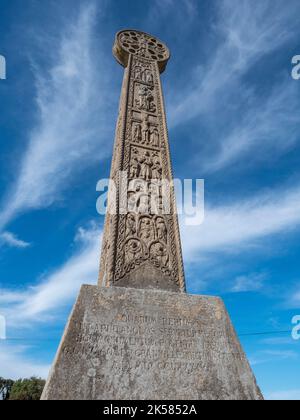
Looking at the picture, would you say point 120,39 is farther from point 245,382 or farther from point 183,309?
point 245,382

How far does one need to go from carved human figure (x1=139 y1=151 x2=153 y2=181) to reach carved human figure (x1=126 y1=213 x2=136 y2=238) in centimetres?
80

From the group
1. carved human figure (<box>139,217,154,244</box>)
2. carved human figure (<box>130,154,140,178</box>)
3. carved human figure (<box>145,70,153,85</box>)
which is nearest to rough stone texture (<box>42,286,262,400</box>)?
carved human figure (<box>139,217,154,244</box>)

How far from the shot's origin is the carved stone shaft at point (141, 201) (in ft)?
15.3

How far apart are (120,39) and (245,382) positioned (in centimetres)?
722

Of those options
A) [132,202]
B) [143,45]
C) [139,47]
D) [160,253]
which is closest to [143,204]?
[132,202]

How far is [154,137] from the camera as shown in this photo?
6.25 metres

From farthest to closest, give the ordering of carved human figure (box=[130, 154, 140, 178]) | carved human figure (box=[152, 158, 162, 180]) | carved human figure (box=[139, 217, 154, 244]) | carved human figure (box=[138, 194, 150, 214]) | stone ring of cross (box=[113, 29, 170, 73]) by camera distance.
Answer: stone ring of cross (box=[113, 29, 170, 73]), carved human figure (box=[152, 158, 162, 180]), carved human figure (box=[130, 154, 140, 178]), carved human figure (box=[138, 194, 150, 214]), carved human figure (box=[139, 217, 154, 244])

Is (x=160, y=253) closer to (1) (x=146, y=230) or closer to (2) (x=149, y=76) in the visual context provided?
(1) (x=146, y=230)

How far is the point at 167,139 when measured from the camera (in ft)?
20.9

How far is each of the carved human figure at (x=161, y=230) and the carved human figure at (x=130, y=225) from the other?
39 centimetres

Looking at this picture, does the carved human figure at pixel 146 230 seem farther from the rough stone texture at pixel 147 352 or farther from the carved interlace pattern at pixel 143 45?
the carved interlace pattern at pixel 143 45

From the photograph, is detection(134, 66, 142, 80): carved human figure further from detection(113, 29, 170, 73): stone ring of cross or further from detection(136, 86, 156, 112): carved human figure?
detection(113, 29, 170, 73): stone ring of cross

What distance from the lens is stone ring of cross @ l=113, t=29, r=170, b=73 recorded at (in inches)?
299

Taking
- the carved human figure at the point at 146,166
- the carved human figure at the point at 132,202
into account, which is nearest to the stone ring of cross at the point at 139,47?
the carved human figure at the point at 146,166
